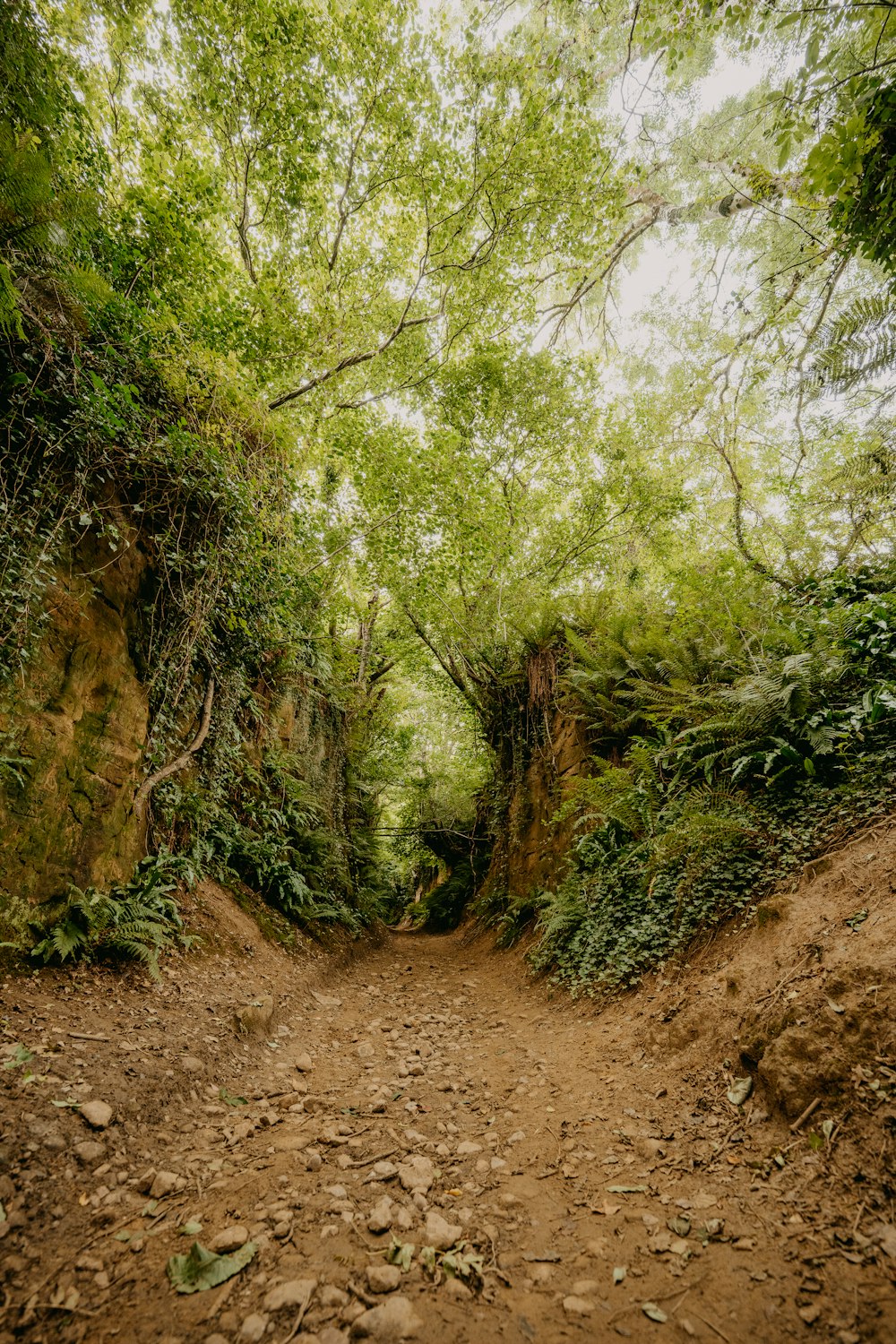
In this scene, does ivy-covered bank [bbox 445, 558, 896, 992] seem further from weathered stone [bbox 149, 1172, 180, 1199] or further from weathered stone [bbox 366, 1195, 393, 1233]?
weathered stone [bbox 149, 1172, 180, 1199]

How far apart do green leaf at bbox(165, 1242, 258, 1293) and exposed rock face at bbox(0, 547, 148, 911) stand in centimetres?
260

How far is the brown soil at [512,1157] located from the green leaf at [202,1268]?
0.04 meters

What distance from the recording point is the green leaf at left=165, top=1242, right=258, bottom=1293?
1665 mm

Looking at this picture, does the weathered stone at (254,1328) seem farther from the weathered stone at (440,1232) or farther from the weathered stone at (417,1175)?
the weathered stone at (417,1175)

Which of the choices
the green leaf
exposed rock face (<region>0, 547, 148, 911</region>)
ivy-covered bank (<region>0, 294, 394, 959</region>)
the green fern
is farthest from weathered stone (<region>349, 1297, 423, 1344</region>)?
the green fern

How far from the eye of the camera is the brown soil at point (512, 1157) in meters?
1.59

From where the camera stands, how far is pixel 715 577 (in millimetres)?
6234

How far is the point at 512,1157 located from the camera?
2561 millimetres

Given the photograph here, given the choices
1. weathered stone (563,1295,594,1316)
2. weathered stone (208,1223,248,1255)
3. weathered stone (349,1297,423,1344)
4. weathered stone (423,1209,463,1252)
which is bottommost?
weathered stone (208,1223,248,1255)

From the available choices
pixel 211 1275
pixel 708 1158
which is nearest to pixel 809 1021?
pixel 708 1158

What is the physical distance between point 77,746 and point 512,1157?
4.02m

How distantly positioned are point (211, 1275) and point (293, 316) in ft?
31.3

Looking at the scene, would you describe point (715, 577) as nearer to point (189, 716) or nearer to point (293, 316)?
point (189, 716)

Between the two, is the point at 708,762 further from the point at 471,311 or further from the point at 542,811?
the point at 471,311
